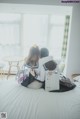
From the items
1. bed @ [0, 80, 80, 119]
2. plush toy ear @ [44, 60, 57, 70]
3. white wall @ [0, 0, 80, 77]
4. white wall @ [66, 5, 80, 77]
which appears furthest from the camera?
white wall @ [66, 5, 80, 77]

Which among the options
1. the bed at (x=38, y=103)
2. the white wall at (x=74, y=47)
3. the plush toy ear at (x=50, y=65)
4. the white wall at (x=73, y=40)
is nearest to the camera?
the bed at (x=38, y=103)

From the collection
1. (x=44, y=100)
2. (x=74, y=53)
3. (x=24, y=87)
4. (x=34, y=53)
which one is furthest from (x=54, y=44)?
(x=44, y=100)

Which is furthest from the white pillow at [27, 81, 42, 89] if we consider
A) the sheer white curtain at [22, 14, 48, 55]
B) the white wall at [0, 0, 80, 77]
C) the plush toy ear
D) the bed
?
the sheer white curtain at [22, 14, 48, 55]

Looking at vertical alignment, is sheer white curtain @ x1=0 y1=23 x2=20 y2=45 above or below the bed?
above

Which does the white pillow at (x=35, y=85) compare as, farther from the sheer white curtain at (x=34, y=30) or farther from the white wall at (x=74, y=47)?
the sheer white curtain at (x=34, y=30)

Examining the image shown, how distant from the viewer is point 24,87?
5.53 ft

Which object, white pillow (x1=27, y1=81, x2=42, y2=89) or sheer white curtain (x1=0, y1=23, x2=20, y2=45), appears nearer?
white pillow (x1=27, y1=81, x2=42, y2=89)

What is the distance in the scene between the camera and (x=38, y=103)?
1.34 meters

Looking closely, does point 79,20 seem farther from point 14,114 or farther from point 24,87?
point 14,114

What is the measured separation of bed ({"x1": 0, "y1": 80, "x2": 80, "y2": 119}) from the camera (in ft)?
3.87

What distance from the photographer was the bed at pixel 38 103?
3.87ft

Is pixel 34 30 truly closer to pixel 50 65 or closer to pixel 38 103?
pixel 50 65

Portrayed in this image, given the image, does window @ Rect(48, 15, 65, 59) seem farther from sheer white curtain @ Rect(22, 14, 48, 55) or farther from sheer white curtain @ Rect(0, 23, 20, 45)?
sheer white curtain @ Rect(0, 23, 20, 45)

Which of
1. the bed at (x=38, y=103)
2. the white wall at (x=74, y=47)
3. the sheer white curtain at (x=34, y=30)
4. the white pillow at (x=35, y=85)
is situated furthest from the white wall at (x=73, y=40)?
the sheer white curtain at (x=34, y=30)
